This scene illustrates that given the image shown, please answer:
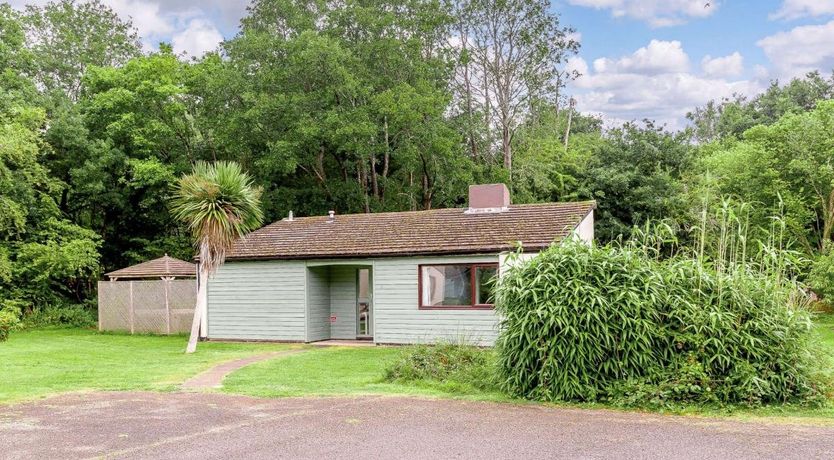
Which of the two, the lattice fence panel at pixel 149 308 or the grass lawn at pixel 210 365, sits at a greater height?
the lattice fence panel at pixel 149 308

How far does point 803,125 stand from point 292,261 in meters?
21.6

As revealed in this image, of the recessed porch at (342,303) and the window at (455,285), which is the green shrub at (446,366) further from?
the recessed porch at (342,303)

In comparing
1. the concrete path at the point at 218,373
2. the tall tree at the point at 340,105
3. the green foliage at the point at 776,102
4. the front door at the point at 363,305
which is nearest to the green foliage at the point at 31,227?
the tall tree at the point at 340,105

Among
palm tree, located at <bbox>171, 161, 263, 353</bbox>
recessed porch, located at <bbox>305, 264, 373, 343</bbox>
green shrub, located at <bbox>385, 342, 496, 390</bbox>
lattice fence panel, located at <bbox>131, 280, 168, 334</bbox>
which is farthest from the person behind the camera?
lattice fence panel, located at <bbox>131, 280, 168, 334</bbox>

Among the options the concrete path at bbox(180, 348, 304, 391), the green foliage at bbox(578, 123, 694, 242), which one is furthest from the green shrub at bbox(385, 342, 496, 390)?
the green foliage at bbox(578, 123, 694, 242)

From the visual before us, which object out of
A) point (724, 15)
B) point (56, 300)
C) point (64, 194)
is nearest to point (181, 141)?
point (64, 194)

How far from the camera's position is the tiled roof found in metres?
16.5

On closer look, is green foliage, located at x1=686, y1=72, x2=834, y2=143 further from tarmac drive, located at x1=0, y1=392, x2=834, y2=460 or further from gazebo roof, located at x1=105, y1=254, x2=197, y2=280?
tarmac drive, located at x1=0, y1=392, x2=834, y2=460

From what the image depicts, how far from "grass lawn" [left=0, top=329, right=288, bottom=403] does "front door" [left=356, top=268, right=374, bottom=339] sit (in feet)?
8.34

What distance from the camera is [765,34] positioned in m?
19.1

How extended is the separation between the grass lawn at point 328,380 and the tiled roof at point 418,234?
315 cm

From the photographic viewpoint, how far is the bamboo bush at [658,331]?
8727 mm

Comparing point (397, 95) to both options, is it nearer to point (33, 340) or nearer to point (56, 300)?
point (33, 340)

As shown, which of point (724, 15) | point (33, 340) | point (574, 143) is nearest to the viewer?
point (724, 15)
